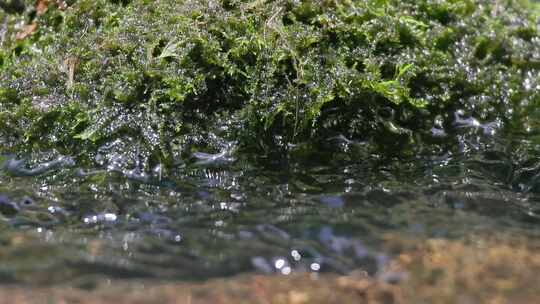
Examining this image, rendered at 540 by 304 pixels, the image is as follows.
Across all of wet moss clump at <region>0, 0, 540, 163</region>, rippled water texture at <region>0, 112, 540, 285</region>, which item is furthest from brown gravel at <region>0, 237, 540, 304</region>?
wet moss clump at <region>0, 0, 540, 163</region>

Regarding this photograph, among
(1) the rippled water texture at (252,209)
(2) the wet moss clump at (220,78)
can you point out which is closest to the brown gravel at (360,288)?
(1) the rippled water texture at (252,209)

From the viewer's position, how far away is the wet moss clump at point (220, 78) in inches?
115

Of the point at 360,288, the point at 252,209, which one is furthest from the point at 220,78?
the point at 360,288

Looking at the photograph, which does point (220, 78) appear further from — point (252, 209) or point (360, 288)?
point (360, 288)

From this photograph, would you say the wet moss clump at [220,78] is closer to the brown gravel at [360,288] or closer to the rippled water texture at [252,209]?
the rippled water texture at [252,209]

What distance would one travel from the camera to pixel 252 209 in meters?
2.57

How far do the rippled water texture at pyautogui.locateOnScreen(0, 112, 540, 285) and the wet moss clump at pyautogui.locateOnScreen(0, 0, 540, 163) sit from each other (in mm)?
144

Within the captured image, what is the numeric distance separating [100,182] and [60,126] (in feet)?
1.53

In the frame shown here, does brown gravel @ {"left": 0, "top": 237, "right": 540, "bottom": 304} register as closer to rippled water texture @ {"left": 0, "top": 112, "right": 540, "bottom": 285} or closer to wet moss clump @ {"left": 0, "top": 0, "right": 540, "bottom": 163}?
rippled water texture @ {"left": 0, "top": 112, "right": 540, "bottom": 285}

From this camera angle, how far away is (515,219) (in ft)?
8.39

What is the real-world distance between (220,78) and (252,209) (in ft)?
2.78

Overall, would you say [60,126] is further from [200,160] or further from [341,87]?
[341,87]

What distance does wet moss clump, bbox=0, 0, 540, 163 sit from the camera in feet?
9.59

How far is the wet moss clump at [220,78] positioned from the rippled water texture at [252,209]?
5.7 inches
